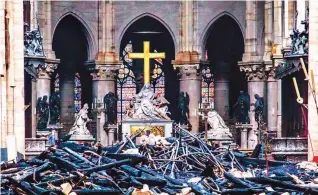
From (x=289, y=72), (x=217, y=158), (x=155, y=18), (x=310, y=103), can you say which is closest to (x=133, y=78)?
(x=155, y=18)

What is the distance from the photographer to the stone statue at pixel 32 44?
5822cm

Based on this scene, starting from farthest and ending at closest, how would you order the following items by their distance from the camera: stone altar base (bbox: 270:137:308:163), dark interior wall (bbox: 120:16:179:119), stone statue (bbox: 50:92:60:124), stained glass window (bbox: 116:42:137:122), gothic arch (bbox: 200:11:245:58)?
stained glass window (bbox: 116:42:137:122), dark interior wall (bbox: 120:16:179:119), gothic arch (bbox: 200:11:245:58), stone statue (bbox: 50:92:60:124), stone altar base (bbox: 270:137:308:163)

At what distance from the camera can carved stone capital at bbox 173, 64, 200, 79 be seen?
71.7 metres

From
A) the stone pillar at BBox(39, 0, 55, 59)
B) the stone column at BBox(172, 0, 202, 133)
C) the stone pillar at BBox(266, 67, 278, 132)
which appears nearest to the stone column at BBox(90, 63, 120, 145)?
the stone column at BBox(172, 0, 202, 133)

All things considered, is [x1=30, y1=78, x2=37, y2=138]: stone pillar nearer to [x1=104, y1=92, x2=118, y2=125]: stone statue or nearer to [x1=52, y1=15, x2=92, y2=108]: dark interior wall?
[x1=104, y1=92, x2=118, y2=125]: stone statue

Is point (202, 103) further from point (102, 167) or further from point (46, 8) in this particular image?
point (102, 167)

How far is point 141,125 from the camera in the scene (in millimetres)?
67562

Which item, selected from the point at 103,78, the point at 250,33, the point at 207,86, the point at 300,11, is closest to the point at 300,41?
the point at 300,11

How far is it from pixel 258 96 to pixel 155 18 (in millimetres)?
7598

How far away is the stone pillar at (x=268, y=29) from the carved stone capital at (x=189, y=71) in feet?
13.3

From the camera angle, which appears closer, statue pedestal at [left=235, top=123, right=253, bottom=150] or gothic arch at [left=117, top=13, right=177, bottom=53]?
statue pedestal at [left=235, top=123, right=253, bottom=150]

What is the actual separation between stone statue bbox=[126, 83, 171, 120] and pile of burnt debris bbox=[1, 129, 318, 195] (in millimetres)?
29554

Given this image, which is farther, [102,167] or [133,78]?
[133,78]

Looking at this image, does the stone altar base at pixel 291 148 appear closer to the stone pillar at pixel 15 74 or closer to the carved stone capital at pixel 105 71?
the stone pillar at pixel 15 74
